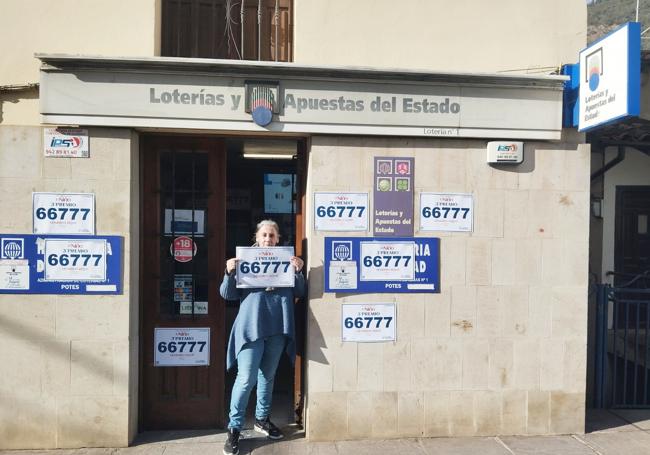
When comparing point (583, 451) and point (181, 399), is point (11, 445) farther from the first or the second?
point (583, 451)

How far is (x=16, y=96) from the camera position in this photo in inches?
191

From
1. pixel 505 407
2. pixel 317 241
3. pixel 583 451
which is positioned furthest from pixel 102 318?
pixel 583 451

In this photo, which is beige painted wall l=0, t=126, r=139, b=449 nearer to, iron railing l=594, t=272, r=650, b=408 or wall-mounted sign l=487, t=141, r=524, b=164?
wall-mounted sign l=487, t=141, r=524, b=164

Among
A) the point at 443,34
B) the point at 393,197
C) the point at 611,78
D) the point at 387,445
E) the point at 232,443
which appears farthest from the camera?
the point at 443,34

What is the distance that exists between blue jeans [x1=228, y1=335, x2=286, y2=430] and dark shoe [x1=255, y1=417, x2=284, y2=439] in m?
0.27

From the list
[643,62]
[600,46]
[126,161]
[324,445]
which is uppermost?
[643,62]

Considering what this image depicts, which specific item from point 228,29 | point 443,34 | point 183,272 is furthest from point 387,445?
point 228,29

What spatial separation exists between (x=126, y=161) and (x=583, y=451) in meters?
4.82

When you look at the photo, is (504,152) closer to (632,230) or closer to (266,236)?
(266,236)

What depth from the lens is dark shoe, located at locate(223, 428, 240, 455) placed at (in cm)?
456

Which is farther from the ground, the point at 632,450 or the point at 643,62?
the point at 643,62

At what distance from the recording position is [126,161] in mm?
4703

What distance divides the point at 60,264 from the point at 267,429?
7.78 feet


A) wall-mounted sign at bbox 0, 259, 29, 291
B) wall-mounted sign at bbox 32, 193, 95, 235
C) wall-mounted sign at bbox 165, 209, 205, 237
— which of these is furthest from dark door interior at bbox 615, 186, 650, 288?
wall-mounted sign at bbox 0, 259, 29, 291
